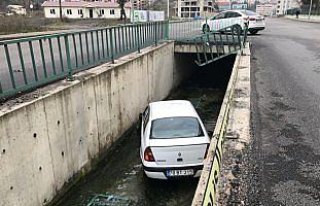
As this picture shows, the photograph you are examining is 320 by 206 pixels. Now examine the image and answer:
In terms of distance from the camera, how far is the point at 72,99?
26.1 feet

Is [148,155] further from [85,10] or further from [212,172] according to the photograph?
[85,10]

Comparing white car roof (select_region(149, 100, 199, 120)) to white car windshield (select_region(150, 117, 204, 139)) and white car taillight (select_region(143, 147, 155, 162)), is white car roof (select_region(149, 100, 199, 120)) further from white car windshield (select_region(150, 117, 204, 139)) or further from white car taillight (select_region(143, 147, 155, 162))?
white car taillight (select_region(143, 147, 155, 162))

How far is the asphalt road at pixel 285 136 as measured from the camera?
13.8 feet

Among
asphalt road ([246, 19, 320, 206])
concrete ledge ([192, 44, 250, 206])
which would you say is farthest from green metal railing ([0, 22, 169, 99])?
asphalt road ([246, 19, 320, 206])

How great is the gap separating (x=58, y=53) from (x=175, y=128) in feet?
11.2

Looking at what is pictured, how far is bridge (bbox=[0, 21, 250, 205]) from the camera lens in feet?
20.1

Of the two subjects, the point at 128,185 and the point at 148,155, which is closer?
the point at 148,155

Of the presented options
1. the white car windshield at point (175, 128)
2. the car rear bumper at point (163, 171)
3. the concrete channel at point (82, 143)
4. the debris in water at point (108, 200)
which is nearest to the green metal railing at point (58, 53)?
the concrete channel at point (82, 143)

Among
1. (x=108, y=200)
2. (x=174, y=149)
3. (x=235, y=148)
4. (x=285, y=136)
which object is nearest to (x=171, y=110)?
(x=174, y=149)

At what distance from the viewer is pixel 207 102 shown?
17.2 m

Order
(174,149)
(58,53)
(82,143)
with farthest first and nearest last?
(82,143) → (58,53) → (174,149)

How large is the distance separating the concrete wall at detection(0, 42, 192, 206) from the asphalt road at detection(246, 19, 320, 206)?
4.18 m

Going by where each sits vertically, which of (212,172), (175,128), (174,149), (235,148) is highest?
(212,172)

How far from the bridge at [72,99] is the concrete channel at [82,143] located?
2 centimetres
